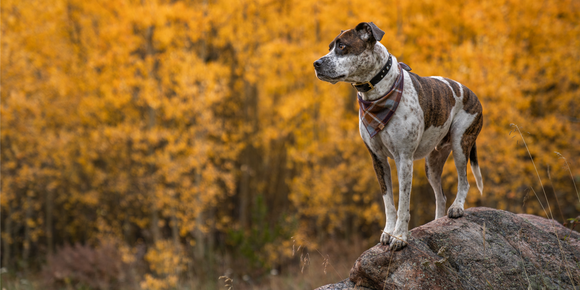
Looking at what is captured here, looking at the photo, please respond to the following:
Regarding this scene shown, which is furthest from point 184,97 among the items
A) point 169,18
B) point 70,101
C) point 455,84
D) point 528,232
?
point 528,232

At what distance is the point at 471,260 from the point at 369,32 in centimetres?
192

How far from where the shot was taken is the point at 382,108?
2.91 m

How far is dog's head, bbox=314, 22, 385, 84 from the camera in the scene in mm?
2723

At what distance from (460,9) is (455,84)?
10060 mm

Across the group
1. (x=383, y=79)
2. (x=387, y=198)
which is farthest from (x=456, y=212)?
(x=383, y=79)

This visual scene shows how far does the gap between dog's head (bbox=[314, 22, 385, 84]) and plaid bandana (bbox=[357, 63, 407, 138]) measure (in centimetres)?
26

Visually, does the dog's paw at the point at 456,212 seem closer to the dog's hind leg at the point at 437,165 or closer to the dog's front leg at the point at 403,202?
the dog's hind leg at the point at 437,165

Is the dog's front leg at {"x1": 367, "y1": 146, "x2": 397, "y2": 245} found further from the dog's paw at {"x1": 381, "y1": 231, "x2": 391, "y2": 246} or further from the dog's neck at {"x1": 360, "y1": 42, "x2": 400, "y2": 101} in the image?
the dog's neck at {"x1": 360, "y1": 42, "x2": 400, "y2": 101}

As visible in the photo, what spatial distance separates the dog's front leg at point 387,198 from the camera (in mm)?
3100

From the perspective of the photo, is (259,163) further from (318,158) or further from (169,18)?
(169,18)

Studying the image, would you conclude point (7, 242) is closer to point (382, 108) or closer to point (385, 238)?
point (385, 238)

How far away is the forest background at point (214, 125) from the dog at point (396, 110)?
195 inches

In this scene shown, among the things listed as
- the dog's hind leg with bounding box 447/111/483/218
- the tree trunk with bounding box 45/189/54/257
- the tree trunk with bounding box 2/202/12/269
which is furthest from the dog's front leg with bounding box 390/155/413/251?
the tree trunk with bounding box 45/189/54/257

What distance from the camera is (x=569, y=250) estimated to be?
10.6 feet
